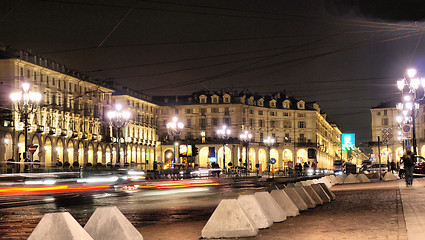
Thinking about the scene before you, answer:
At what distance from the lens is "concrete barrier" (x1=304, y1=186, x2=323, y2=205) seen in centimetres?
1605

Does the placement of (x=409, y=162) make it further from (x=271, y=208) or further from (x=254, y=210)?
(x=254, y=210)

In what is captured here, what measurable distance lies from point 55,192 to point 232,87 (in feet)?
310

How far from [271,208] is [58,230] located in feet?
18.8

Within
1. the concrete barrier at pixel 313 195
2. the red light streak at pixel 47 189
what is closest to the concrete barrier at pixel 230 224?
the concrete barrier at pixel 313 195

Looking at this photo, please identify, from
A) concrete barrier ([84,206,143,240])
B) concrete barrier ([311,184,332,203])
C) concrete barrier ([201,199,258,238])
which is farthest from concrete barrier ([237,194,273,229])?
concrete barrier ([311,184,332,203])

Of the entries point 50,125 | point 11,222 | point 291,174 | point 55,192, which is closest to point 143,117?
point 50,125

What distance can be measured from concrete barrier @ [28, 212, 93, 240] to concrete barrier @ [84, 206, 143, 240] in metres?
1.02

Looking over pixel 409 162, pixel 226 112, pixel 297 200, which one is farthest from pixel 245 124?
pixel 297 200

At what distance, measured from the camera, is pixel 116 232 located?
26.1ft

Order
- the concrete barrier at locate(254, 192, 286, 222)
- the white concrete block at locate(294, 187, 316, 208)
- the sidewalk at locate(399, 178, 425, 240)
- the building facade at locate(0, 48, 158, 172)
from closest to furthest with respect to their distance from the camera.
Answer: the sidewalk at locate(399, 178, 425, 240)
the concrete barrier at locate(254, 192, 286, 222)
the white concrete block at locate(294, 187, 316, 208)
the building facade at locate(0, 48, 158, 172)

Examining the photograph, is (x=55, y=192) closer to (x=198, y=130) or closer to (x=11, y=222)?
(x=11, y=222)

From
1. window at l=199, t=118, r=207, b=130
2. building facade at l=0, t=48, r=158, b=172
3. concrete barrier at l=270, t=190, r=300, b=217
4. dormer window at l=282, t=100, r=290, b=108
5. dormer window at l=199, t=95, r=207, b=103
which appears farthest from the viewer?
dormer window at l=282, t=100, r=290, b=108

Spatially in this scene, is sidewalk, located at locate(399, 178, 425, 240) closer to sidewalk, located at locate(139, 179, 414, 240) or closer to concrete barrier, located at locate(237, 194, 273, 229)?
sidewalk, located at locate(139, 179, 414, 240)

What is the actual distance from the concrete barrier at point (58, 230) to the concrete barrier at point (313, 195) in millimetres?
9806
